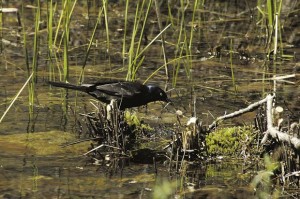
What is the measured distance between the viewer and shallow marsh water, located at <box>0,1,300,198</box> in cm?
552

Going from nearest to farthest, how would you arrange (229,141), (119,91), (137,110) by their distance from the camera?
(229,141)
(119,91)
(137,110)

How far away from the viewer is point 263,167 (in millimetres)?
5930

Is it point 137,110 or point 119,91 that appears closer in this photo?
point 119,91

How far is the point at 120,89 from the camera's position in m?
7.01

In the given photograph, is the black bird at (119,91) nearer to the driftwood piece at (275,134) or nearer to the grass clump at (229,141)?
the grass clump at (229,141)

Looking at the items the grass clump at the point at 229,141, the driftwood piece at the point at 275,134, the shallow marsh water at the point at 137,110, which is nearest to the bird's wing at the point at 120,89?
the shallow marsh water at the point at 137,110

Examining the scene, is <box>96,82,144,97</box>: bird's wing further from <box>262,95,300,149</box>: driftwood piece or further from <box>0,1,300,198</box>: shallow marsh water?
<box>262,95,300,149</box>: driftwood piece

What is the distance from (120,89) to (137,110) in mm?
880

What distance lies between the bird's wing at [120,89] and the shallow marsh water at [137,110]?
1.34ft

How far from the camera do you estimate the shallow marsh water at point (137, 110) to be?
5.52m

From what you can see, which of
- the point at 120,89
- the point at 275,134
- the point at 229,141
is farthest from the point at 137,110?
the point at 275,134

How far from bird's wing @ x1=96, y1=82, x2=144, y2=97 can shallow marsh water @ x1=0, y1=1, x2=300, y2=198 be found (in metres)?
0.41

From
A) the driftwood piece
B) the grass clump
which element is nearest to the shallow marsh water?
the grass clump

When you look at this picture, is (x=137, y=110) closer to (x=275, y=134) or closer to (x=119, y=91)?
(x=119, y=91)
